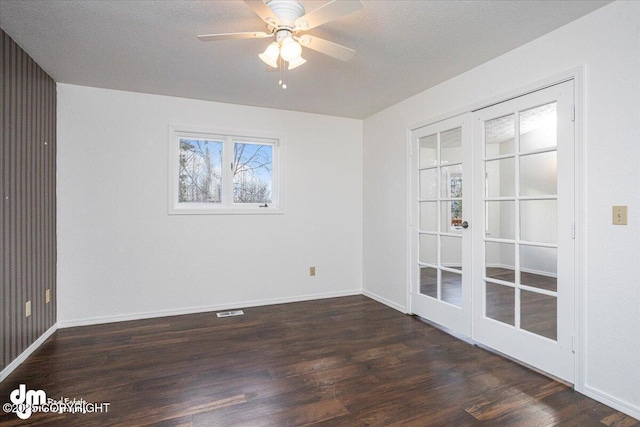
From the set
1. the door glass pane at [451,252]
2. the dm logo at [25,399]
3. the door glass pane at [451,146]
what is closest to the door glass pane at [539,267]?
the door glass pane at [451,252]

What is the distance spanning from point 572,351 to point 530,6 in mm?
2262

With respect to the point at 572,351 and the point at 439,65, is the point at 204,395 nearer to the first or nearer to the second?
the point at 572,351

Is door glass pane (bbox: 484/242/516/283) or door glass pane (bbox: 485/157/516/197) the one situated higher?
door glass pane (bbox: 485/157/516/197)

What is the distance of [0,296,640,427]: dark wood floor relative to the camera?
1.93 m

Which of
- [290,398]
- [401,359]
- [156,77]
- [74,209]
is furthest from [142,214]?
[401,359]

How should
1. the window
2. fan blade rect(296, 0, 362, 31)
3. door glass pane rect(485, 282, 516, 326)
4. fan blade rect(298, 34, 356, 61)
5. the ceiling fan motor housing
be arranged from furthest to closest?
1. the window
2. door glass pane rect(485, 282, 516, 326)
3. fan blade rect(298, 34, 356, 61)
4. the ceiling fan motor housing
5. fan blade rect(296, 0, 362, 31)

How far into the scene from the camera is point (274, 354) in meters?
2.76

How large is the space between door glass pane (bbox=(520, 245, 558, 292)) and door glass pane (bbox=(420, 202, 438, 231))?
96cm

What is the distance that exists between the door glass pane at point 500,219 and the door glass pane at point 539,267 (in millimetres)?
173

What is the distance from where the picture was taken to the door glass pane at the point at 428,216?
345cm

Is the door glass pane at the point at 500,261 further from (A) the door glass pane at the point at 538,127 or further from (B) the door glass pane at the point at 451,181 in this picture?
(A) the door glass pane at the point at 538,127

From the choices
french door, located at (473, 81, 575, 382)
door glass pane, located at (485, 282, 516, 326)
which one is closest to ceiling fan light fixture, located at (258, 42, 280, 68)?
french door, located at (473, 81, 575, 382)

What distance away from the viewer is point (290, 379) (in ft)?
7.71

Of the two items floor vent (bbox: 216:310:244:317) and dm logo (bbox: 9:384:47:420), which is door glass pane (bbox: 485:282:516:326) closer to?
floor vent (bbox: 216:310:244:317)
